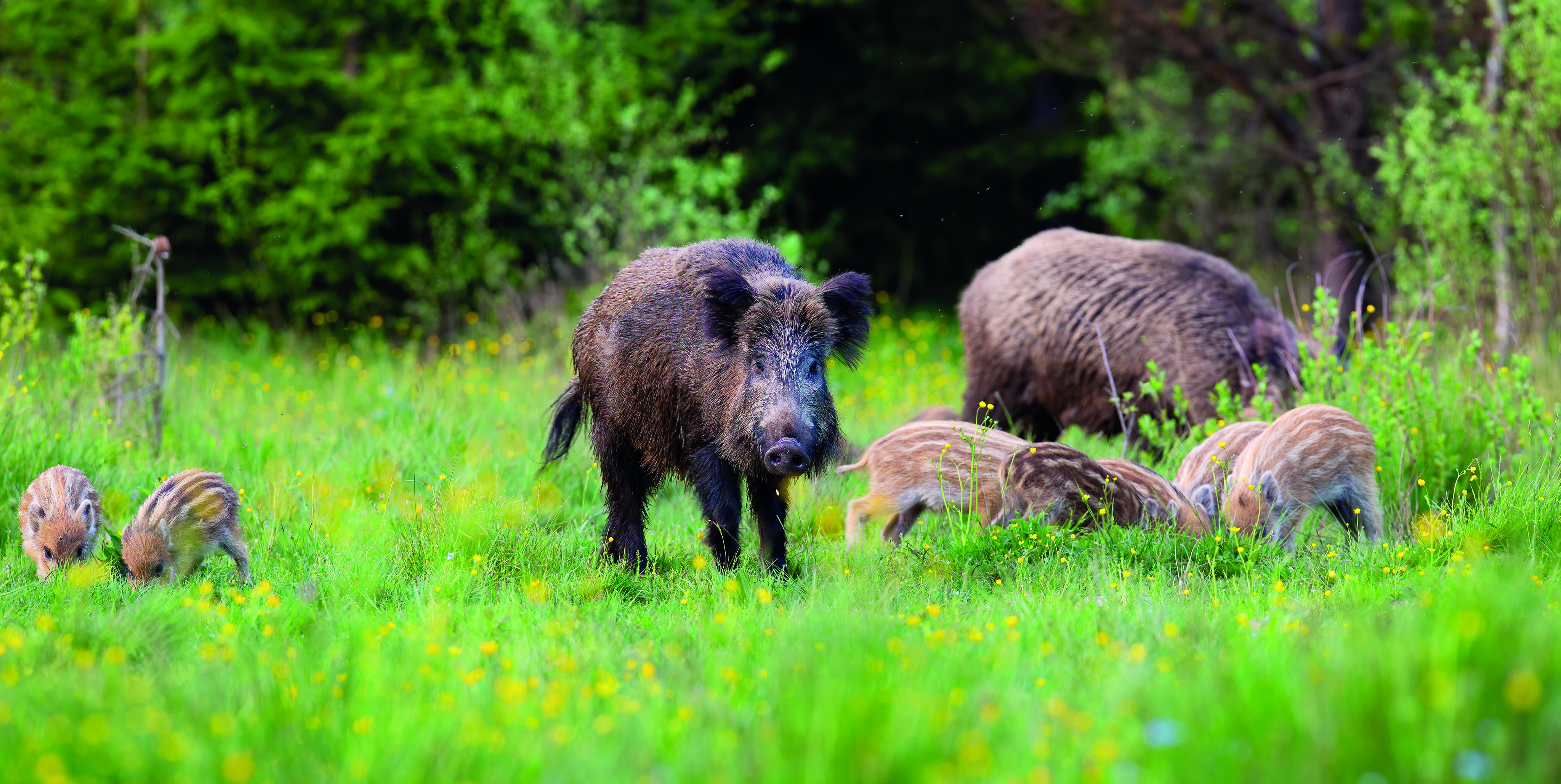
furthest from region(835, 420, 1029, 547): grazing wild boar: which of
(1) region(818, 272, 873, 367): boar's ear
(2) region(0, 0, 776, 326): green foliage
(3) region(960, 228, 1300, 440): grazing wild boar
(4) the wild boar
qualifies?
(2) region(0, 0, 776, 326): green foliage

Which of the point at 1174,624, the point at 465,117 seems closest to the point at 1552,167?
the point at 1174,624

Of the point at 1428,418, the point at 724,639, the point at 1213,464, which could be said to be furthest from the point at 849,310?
the point at 1428,418

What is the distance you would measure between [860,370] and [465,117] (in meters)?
4.91

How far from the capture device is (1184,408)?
282 inches

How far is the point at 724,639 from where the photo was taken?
398cm

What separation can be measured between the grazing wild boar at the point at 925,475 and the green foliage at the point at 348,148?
6.40m

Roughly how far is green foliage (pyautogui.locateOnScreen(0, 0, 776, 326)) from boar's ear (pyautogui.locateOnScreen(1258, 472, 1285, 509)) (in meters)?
7.32

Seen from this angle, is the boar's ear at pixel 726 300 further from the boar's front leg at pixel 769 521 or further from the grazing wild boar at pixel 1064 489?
the grazing wild boar at pixel 1064 489

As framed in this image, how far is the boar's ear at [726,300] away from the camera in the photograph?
15.9 ft

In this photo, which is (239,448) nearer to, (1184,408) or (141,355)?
(141,355)

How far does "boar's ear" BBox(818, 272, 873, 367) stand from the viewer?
509 cm

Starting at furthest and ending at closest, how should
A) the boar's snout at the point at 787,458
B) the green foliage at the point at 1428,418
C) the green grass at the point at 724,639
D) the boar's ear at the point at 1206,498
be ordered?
the green foliage at the point at 1428,418 → the boar's ear at the point at 1206,498 → the boar's snout at the point at 787,458 → the green grass at the point at 724,639

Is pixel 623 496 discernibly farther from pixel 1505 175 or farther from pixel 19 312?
pixel 1505 175

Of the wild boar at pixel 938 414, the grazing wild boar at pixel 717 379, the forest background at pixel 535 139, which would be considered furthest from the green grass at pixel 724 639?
the forest background at pixel 535 139
